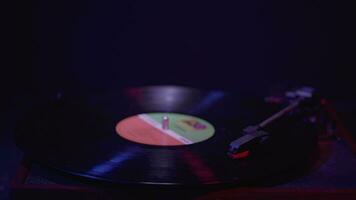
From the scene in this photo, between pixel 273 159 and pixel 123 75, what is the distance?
818mm

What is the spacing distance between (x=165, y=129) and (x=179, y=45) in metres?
0.46

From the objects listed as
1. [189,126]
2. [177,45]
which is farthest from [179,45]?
[189,126]

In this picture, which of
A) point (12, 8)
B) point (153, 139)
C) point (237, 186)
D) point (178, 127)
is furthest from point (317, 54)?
point (12, 8)

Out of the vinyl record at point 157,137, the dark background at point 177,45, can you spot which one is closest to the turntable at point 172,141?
the vinyl record at point 157,137

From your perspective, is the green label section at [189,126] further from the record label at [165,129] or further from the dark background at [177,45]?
the dark background at [177,45]

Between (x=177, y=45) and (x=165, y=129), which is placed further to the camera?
(x=177, y=45)

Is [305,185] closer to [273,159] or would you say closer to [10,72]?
[273,159]

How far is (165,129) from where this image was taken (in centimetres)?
136

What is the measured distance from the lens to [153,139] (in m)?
1.30

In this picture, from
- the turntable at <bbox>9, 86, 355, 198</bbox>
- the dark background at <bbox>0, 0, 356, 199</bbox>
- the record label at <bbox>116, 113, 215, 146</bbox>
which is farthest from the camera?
the dark background at <bbox>0, 0, 356, 199</bbox>

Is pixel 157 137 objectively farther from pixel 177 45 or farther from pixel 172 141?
pixel 177 45

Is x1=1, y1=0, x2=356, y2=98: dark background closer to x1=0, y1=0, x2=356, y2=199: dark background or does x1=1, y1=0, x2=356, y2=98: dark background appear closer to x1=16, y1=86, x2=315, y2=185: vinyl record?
x1=0, y1=0, x2=356, y2=199: dark background

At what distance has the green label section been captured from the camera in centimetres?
134

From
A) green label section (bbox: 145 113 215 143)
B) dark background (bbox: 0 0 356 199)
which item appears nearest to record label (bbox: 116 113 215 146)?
green label section (bbox: 145 113 215 143)
